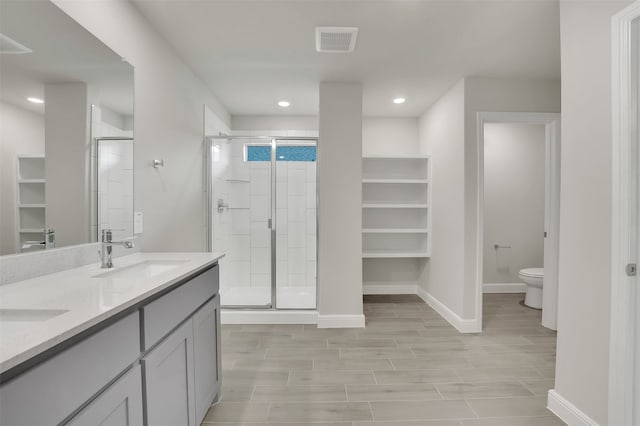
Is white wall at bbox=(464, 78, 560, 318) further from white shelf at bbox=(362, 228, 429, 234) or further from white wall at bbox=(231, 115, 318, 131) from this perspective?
white wall at bbox=(231, 115, 318, 131)

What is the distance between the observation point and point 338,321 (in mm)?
3389

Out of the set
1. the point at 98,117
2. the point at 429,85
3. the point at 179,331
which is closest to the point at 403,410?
the point at 179,331

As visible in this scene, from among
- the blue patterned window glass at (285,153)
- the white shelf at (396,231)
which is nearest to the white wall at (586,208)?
the white shelf at (396,231)

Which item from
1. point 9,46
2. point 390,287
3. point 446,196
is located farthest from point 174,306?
point 390,287

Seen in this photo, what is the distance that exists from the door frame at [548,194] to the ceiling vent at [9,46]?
3.36 metres

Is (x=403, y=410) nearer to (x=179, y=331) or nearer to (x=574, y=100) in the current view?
(x=179, y=331)

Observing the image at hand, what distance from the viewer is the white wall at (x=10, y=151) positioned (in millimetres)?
1247

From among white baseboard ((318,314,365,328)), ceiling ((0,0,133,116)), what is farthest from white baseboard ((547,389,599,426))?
ceiling ((0,0,133,116))

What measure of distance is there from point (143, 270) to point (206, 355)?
1.94 feet

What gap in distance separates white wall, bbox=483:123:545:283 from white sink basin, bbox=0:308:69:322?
4.91 m

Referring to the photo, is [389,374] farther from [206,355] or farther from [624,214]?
[624,214]

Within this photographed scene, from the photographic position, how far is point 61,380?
806mm

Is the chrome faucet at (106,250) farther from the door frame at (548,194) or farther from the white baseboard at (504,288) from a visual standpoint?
the white baseboard at (504,288)

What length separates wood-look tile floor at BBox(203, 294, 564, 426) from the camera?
6.34ft
